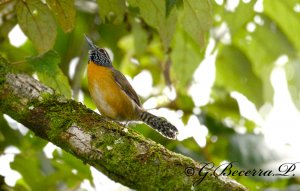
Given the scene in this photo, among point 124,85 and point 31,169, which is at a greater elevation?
point 124,85

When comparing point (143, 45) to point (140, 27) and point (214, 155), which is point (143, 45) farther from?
point (214, 155)

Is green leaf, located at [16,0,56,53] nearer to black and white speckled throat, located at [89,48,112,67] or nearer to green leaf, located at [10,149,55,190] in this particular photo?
green leaf, located at [10,149,55,190]

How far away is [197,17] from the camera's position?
310 cm

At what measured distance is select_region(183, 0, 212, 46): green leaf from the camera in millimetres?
2902

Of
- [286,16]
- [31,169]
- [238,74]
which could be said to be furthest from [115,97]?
[286,16]

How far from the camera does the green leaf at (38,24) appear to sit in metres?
3.41

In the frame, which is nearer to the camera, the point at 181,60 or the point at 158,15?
the point at 158,15

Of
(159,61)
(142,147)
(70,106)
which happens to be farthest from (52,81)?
(159,61)

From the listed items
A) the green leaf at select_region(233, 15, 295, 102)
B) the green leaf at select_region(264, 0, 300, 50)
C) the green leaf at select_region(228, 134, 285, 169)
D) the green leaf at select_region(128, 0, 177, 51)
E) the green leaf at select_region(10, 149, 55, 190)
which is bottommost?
the green leaf at select_region(10, 149, 55, 190)

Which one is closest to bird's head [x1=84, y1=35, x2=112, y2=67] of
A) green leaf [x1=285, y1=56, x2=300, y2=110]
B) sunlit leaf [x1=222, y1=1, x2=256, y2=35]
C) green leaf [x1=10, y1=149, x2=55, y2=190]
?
green leaf [x1=10, y1=149, x2=55, y2=190]

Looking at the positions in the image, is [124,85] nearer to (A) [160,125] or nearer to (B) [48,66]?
(A) [160,125]

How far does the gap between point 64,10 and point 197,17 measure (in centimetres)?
82

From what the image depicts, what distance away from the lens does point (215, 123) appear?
4961mm

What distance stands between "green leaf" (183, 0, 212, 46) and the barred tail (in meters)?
1.19
